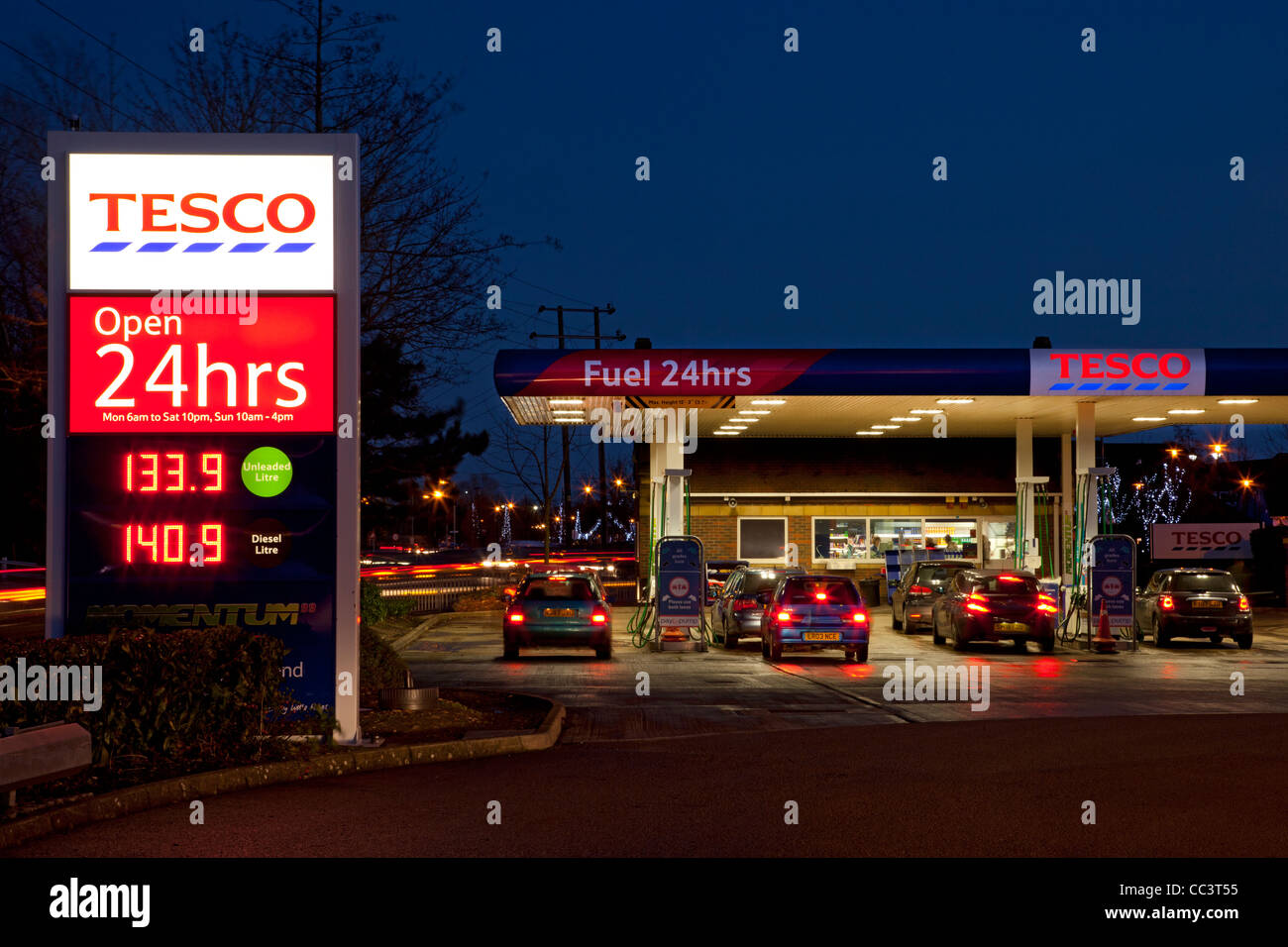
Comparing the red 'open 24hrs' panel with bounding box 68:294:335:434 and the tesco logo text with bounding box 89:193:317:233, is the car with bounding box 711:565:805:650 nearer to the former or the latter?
the red 'open 24hrs' panel with bounding box 68:294:335:434

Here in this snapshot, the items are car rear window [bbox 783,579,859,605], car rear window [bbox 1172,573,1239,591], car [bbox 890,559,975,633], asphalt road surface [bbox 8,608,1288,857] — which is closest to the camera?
asphalt road surface [bbox 8,608,1288,857]

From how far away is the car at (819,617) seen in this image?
76.2 ft

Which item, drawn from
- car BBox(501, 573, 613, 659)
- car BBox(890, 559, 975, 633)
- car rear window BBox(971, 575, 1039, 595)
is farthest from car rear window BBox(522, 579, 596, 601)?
car BBox(890, 559, 975, 633)

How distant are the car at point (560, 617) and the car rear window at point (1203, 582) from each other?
1145cm

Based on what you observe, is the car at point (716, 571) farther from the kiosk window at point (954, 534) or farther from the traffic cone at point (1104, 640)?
the traffic cone at point (1104, 640)

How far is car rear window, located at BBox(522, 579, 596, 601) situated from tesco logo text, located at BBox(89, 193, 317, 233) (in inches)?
479

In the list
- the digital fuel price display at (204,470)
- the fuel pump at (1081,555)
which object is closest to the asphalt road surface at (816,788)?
the digital fuel price display at (204,470)

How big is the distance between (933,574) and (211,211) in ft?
70.2

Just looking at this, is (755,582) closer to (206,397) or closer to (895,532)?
(206,397)

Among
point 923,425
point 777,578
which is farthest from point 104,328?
point 923,425

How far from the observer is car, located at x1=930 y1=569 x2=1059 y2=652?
24938 mm

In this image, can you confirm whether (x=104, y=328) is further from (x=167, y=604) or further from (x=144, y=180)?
(x=167, y=604)

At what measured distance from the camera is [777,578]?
26484mm
